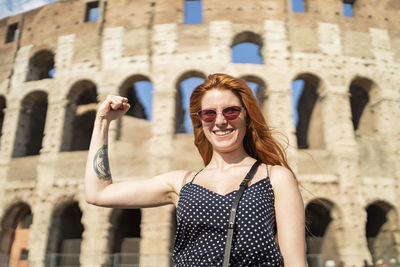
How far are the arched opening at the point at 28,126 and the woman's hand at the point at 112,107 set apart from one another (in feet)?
41.4

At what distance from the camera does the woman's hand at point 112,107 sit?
183 cm

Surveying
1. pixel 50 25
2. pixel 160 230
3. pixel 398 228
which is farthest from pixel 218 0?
pixel 398 228

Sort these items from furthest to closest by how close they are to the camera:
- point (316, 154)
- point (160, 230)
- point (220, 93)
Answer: point (316, 154)
point (160, 230)
point (220, 93)

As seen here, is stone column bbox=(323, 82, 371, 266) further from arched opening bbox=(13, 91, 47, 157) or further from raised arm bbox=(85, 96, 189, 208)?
arched opening bbox=(13, 91, 47, 157)

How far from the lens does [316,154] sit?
11125 millimetres

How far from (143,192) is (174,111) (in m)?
9.91

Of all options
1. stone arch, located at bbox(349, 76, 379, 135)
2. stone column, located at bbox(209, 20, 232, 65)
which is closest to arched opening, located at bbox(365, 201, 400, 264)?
stone arch, located at bbox(349, 76, 379, 135)

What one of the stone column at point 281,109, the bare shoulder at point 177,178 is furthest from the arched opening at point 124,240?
the bare shoulder at point 177,178

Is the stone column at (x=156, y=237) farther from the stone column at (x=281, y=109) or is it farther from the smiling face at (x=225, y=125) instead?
the smiling face at (x=225, y=125)

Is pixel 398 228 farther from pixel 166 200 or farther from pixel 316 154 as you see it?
pixel 166 200

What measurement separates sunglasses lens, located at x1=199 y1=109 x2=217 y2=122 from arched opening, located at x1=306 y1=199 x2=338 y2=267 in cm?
865

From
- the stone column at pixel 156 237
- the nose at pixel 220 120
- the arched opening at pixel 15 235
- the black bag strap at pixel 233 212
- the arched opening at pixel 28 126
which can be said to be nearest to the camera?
the black bag strap at pixel 233 212

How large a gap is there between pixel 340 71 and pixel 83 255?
36.8 feet

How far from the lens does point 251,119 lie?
1791 mm
